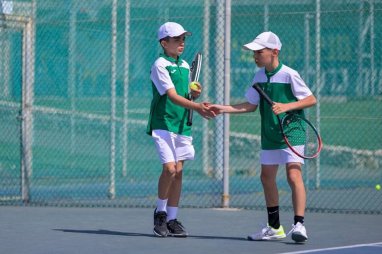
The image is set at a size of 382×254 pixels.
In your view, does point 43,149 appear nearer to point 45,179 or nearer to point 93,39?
point 45,179

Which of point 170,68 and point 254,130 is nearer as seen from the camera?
point 170,68

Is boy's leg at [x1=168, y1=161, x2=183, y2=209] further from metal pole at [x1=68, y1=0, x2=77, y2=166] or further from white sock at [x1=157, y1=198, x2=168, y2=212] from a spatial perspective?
metal pole at [x1=68, y1=0, x2=77, y2=166]

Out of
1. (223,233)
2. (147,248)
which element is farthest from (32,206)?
(147,248)

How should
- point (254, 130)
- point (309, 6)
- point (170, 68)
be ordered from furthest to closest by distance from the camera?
point (254, 130) → point (309, 6) → point (170, 68)

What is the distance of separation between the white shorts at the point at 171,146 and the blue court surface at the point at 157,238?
648 mm

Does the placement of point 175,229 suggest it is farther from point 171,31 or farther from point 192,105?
point 171,31

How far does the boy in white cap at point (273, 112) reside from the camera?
8195 mm

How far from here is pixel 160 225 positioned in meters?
8.62

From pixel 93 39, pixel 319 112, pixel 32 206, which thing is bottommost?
pixel 32 206

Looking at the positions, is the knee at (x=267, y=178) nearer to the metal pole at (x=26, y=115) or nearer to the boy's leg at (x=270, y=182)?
the boy's leg at (x=270, y=182)

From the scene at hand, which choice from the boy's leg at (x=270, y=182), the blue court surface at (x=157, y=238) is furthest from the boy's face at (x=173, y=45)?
the blue court surface at (x=157, y=238)

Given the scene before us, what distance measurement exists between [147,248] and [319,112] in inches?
231

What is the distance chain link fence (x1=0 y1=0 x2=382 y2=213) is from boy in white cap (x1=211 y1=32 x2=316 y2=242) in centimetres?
330

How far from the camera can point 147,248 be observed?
309 inches
